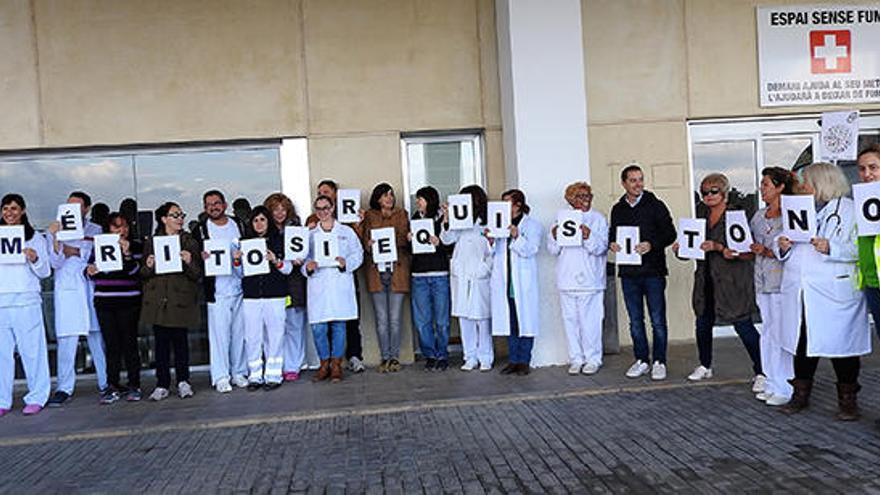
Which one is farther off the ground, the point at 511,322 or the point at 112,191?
the point at 112,191

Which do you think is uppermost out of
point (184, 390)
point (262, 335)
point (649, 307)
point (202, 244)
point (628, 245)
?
point (202, 244)

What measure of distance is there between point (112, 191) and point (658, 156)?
245 inches

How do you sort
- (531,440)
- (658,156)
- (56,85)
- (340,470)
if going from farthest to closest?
(658,156)
(56,85)
(531,440)
(340,470)

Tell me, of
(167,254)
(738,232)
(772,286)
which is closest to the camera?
(772,286)

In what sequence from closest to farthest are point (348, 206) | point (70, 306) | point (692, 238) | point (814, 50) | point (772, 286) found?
point (772, 286) → point (692, 238) → point (70, 306) → point (348, 206) → point (814, 50)

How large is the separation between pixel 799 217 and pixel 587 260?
8.04 ft

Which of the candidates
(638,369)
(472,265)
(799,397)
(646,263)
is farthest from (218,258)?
(799,397)

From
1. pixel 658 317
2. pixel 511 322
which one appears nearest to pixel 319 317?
pixel 511 322

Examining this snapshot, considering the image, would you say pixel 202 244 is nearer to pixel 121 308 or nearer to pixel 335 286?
pixel 121 308

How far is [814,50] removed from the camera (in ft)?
33.6

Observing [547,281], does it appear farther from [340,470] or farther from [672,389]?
[340,470]

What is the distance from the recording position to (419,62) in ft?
32.4

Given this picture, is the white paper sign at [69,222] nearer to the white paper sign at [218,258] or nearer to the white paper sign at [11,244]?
the white paper sign at [11,244]

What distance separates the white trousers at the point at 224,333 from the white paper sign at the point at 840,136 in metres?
5.88
